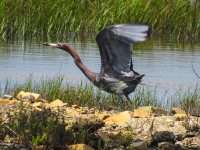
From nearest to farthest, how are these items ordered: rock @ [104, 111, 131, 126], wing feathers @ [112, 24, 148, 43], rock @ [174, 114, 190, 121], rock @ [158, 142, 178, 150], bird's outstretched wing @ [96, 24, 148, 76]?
rock @ [158, 142, 178, 150], rock @ [104, 111, 131, 126], rock @ [174, 114, 190, 121], wing feathers @ [112, 24, 148, 43], bird's outstretched wing @ [96, 24, 148, 76]

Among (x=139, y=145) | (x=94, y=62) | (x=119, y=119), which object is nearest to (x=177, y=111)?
(x=119, y=119)

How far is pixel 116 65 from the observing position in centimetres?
1045

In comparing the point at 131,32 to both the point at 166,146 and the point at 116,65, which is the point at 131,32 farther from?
the point at 166,146

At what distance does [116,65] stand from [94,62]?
5204 millimetres

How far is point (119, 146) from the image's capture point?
732 centimetres

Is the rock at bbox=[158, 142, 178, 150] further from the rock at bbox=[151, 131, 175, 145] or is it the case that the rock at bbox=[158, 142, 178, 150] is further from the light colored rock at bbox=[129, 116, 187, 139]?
the light colored rock at bbox=[129, 116, 187, 139]

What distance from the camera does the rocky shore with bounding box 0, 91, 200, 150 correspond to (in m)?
7.19

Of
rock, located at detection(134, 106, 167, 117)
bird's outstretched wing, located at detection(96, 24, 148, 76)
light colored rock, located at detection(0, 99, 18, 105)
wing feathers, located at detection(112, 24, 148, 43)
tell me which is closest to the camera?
rock, located at detection(134, 106, 167, 117)

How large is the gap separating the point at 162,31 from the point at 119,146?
557 inches

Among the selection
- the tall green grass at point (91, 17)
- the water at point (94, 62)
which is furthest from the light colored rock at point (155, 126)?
the tall green grass at point (91, 17)

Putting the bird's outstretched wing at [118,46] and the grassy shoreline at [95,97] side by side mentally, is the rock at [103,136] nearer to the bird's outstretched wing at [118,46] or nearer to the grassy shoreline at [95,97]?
the bird's outstretched wing at [118,46]

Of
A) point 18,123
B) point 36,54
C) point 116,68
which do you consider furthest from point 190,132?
point 36,54

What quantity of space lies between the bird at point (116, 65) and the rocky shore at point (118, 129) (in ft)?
2.99

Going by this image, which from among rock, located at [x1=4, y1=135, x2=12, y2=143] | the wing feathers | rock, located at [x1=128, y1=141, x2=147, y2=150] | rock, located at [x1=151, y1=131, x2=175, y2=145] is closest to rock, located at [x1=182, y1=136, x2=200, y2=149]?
rock, located at [x1=151, y1=131, x2=175, y2=145]
